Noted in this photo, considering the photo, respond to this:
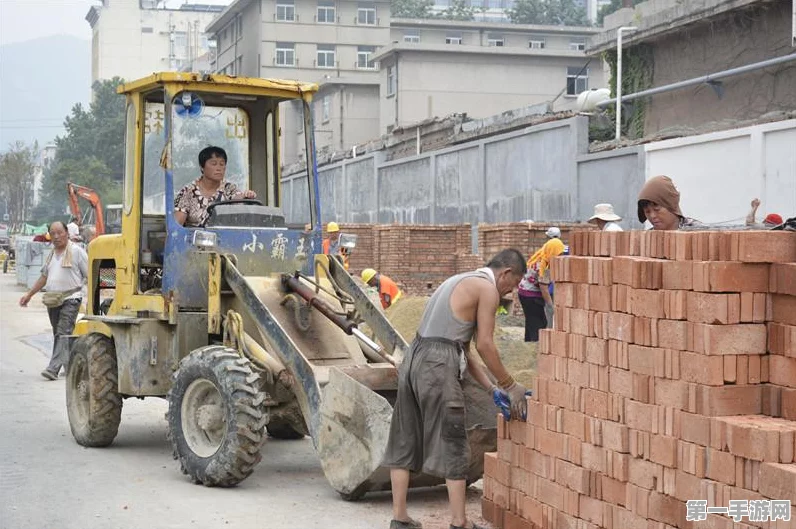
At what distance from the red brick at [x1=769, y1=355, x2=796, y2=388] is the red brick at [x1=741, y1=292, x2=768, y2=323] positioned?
7.7 inches

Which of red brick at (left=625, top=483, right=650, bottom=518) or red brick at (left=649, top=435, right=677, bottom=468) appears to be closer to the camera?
red brick at (left=649, top=435, right=677, bottom=468)

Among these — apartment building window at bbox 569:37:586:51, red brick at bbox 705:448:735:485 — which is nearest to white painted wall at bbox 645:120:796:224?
red brick at bbox 705:448:735:485

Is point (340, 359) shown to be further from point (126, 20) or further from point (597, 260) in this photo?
point (126, 20)

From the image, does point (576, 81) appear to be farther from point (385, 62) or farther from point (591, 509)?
point (591, 509)

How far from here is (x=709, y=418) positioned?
5.27 metres

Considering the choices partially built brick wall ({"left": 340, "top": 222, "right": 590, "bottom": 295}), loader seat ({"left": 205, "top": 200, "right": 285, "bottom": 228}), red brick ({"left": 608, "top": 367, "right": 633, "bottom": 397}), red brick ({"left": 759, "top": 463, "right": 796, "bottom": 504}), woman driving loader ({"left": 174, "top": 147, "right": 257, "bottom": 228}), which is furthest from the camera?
partially built brick wall ({"left": 340, "top": 222, "right": 590, "bottom": 295})

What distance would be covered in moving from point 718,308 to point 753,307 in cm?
18

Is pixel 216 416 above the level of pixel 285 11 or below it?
below

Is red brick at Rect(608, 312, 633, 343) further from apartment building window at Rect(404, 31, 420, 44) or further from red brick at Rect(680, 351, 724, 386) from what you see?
apartment building window at Rect(404, 31, 420, 44)

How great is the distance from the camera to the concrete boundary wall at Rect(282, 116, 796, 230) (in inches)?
647

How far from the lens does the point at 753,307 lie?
5.40 meters

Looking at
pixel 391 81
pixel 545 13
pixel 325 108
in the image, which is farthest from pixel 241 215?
pixel 545 13

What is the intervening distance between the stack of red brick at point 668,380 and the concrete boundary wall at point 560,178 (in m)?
4.12

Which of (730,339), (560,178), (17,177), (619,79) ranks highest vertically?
(17,177)
